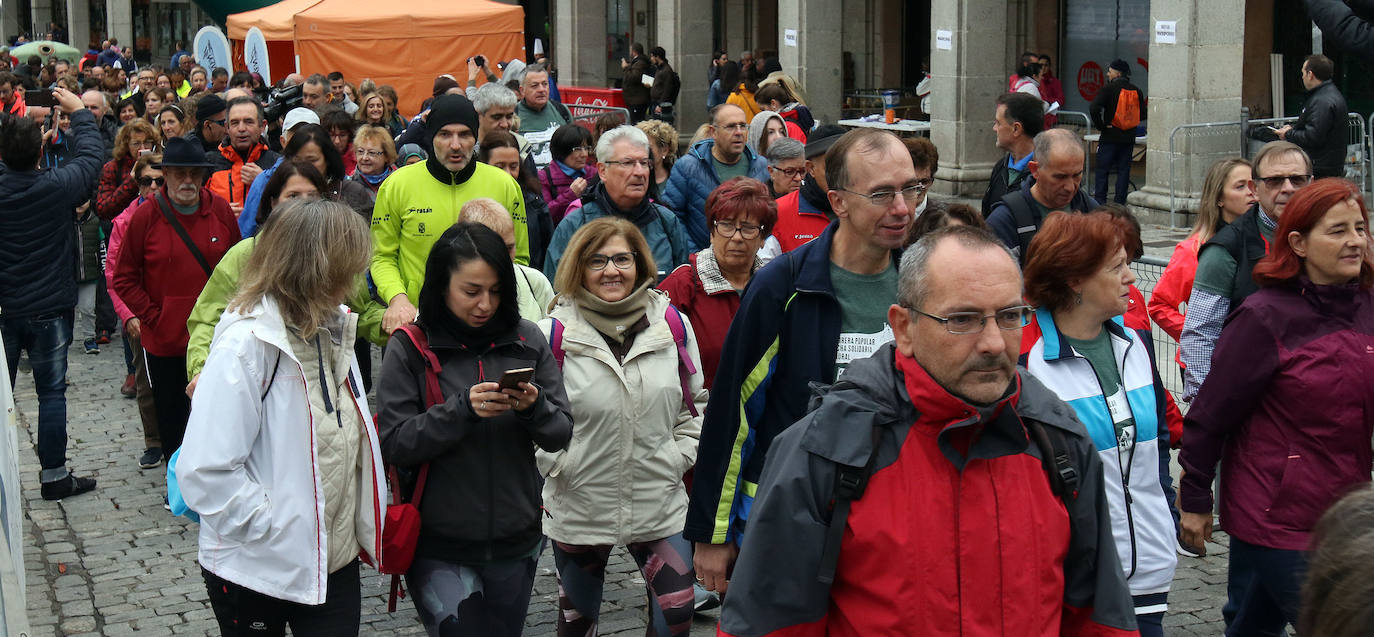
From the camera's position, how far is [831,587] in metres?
2.97

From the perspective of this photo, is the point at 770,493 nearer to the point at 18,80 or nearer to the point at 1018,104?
the point at 1018,104

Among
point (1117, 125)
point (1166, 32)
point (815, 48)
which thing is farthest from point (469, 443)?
point (815, 48)

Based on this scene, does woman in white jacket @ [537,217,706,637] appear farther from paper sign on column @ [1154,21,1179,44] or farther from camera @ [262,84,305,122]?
paper sign on column @ [1154,21,1179,44]

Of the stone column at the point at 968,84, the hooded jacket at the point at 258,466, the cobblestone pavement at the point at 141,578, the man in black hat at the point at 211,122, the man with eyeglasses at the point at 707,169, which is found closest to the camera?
the hooded jacket at the point at 258,466

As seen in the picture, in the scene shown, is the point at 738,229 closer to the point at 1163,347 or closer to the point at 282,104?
the point at 1163,347

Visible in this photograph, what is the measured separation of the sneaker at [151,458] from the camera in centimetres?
878

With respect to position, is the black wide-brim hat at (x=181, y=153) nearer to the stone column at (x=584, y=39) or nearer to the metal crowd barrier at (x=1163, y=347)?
the metal crowd barrier at (x=1163, y=347)

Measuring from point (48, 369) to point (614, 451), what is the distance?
4564 mm

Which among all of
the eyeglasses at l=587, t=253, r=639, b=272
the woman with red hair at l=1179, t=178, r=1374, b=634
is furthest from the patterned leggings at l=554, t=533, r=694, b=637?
the woman with red hair at l=1179, t=178, r=1374, b=634

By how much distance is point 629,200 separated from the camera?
7168 mm

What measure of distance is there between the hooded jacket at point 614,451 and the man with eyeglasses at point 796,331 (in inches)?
31.5

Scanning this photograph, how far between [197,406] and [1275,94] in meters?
17.0

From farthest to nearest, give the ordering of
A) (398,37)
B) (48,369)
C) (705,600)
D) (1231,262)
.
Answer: (398,37) < (48,369) < (705,600) < (1231,262)

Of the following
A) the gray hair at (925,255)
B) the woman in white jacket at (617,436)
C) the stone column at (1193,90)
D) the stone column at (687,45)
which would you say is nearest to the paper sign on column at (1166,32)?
the stone column at (1193,90)
